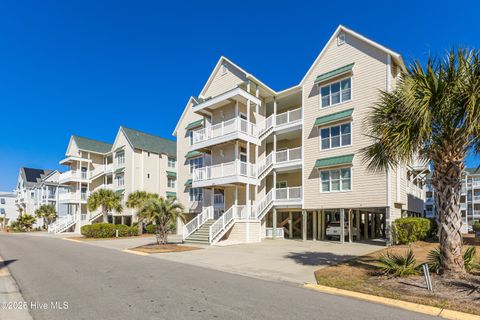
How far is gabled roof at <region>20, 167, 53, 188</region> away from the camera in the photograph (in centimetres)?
7100

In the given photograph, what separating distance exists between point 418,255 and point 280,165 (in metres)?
12.8

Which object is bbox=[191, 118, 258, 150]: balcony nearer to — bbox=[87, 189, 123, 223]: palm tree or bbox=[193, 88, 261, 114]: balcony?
bbox=[193, 88, 261, 114]: balcony

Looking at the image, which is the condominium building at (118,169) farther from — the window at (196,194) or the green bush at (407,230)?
the green bush at (407,230)

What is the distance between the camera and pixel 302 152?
82.3 feet

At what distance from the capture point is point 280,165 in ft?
86.0

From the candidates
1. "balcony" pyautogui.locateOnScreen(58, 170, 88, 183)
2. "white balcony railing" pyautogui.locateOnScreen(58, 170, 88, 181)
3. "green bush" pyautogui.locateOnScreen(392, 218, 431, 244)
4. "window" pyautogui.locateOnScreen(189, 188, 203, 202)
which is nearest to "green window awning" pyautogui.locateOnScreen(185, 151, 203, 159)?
"window" pyautogui.locateOnScreen(189, 188, 203, 202)

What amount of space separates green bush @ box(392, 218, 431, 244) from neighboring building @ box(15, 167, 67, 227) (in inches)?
2212

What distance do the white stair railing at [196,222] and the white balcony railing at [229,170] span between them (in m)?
2.66

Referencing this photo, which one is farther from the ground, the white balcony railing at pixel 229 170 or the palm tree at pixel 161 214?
the white balcony railing at pixel 229 170

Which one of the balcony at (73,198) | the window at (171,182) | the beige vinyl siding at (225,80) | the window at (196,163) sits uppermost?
the beige vinyl siding at (225,80)

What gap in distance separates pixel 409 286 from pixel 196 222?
18384 millimetres

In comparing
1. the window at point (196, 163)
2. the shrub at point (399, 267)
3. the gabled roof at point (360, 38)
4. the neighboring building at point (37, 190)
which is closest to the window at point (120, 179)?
the window at point (196, 163)

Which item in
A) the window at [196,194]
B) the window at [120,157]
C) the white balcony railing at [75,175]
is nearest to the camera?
the window at [196,194]

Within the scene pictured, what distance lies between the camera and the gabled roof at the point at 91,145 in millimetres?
46062
